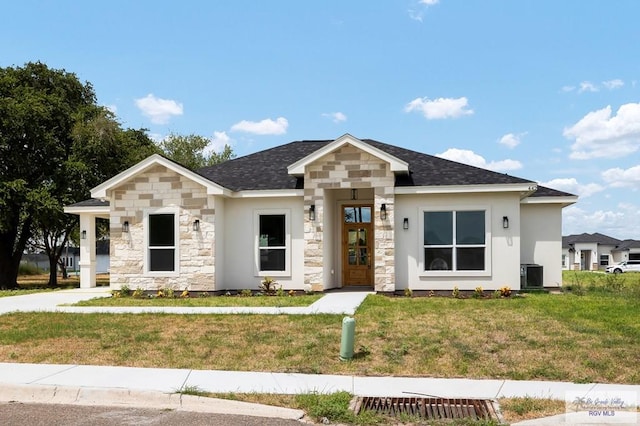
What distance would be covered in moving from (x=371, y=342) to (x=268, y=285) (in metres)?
8.14

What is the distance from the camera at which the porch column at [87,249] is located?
21000 mm

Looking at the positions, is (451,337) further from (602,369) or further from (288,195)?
(288,195)

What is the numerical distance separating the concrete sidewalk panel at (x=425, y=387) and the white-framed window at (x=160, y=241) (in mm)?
10702

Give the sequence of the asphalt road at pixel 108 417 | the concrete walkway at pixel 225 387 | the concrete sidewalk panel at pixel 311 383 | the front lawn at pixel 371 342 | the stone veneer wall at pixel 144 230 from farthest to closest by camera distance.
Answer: the stone veneer wall at pixel 144 230 < the front lawn at pixel 371 342 < the concrete sidewalk panel at pixel 311 383 < the concrete walkway at pixel 225 387 < the asphalt road at pixel 108 417

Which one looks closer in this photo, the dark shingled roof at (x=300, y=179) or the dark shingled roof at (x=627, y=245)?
the dark shingled roof at (x=300, y=179)

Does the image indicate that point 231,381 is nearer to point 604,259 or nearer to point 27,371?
point 27,371

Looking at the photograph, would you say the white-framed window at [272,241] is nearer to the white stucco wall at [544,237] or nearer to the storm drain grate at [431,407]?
the white stucco wall at [544,237]

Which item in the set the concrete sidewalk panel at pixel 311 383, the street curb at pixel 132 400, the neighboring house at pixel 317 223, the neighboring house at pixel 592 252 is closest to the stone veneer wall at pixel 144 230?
the neighboring house at pixel 317 223

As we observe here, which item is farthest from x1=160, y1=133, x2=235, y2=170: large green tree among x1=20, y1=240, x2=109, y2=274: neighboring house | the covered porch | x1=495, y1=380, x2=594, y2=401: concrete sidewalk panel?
x1=495, y1=380, x2=594, y2=401: concrete sidewalk panel

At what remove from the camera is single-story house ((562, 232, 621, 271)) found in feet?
226

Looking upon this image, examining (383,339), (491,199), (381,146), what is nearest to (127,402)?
(383,339)

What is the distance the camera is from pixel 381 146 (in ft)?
67.0

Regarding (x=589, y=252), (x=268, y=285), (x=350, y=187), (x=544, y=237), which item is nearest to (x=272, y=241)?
(x=268, y=285)

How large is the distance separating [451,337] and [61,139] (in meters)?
25.1
